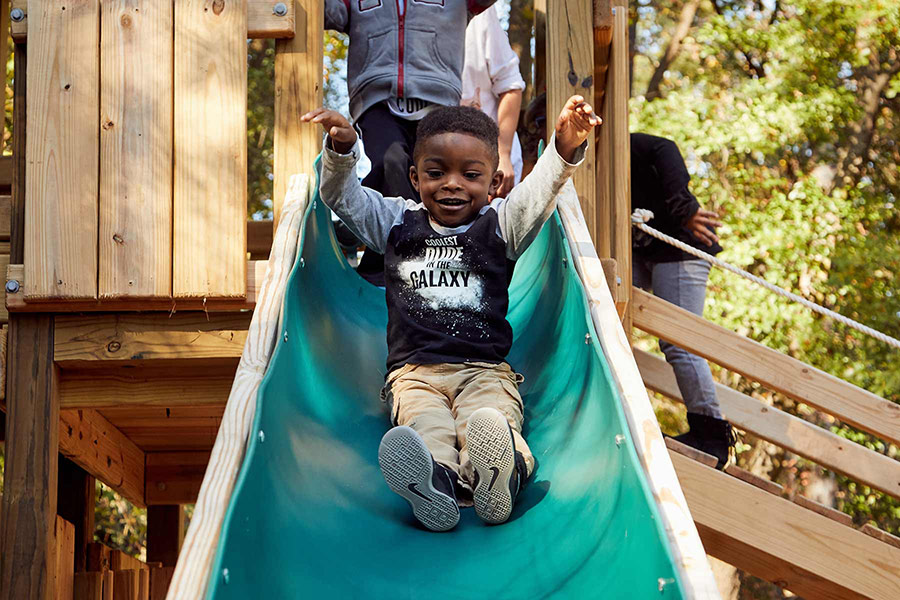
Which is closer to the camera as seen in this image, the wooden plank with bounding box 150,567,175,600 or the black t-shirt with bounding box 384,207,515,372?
the black t-shirt with bounding box 384,207,515,372

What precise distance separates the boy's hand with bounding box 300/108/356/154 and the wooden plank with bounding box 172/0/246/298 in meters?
A: 0.54

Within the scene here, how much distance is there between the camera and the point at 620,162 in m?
4.15

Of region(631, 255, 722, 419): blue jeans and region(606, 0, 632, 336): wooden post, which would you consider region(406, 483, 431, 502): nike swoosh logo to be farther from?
region(631, 255, 722, 419): blue jeans

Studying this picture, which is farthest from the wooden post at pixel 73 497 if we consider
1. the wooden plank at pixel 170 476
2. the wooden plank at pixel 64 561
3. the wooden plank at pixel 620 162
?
the wooden plank at pixel 620 162

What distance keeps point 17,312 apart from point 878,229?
432 inches

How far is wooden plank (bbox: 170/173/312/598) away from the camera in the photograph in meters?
1.84

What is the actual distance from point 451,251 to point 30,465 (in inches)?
61.3

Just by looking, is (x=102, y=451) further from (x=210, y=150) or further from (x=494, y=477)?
(x=494, y=477)

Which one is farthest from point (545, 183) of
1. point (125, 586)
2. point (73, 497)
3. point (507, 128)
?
point (73, 497)

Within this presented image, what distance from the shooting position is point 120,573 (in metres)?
5.03

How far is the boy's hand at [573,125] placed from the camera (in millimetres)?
2910

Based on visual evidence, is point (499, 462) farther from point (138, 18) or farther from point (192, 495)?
point (192, 495)

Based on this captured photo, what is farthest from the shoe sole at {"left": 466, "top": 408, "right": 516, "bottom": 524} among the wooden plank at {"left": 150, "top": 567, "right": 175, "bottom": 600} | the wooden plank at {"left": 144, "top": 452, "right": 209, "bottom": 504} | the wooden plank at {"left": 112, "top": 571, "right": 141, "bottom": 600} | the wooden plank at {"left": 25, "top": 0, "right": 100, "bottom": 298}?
the wooden plank at {"left": 144, "top": 452, "right": 209, "bottom": 504}

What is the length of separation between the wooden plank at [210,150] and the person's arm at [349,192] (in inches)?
16.2
